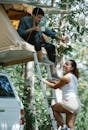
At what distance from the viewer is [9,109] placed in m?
9.37

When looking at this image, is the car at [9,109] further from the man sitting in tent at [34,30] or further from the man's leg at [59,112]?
the man sitting in tent at [34,30]

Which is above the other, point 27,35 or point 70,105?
point 27,35

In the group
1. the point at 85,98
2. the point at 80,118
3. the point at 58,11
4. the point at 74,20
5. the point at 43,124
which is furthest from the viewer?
the point at 85,98

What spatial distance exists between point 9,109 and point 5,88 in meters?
0.46

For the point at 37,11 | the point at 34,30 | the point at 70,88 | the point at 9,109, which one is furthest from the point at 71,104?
the point at 37,11

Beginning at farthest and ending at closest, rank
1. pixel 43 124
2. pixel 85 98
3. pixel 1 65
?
pixel 85 98 → pixel 43 124 → pixel 1 65

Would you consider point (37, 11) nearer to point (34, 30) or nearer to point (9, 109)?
point (34, 30)

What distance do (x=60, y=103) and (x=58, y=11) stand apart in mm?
2089

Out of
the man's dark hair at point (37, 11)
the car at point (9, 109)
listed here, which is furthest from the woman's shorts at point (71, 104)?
the man's dark hair at point (37, 11)

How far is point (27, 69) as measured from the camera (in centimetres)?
1528

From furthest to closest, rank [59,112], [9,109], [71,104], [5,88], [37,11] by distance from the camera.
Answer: [37,11] → [59,112] → [71,104] → [5,88] → [9,109]

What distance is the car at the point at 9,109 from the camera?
929 centimetres

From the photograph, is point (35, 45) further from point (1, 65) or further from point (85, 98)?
point (85, 98)

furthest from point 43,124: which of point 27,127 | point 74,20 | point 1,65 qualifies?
point 1,65
